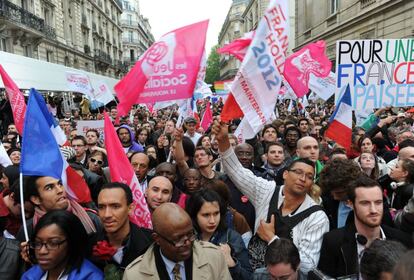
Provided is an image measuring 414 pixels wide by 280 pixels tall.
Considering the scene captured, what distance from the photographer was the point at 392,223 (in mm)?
2777

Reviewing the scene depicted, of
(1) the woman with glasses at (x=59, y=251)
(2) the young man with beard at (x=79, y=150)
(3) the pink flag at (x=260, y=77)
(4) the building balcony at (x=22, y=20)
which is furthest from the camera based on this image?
(4) the building balcony at (x=22, y=20)

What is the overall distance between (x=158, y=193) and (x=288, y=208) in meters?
1.12

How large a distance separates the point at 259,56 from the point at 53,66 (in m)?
13.5

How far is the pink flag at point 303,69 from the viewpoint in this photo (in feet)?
28.0

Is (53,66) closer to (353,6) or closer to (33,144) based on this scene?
(33,144)

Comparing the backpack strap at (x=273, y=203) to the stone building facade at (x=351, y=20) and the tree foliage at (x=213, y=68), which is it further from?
the tree foliage at (x=213, y=68)

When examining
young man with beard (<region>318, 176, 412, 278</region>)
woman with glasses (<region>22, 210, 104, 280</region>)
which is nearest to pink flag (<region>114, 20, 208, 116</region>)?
woman with glasses (<region>22, 210, 104, 280</region>)

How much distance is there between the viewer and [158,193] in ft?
11.0

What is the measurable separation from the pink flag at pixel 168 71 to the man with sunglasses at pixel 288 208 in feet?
5.55

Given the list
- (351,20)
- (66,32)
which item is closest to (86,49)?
(66,32)

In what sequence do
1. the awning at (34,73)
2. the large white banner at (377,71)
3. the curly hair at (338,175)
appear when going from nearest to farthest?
the curly hair at (338,175)
the large white banner at (377,71)
the awning at (34,73)

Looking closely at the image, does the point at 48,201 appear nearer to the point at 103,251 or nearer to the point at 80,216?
the point at 80,216

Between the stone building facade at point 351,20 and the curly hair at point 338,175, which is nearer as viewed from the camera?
the curly hair at point 338,175

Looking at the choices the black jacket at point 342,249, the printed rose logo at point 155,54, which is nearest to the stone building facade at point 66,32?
the printed rose logo at point 155,54
